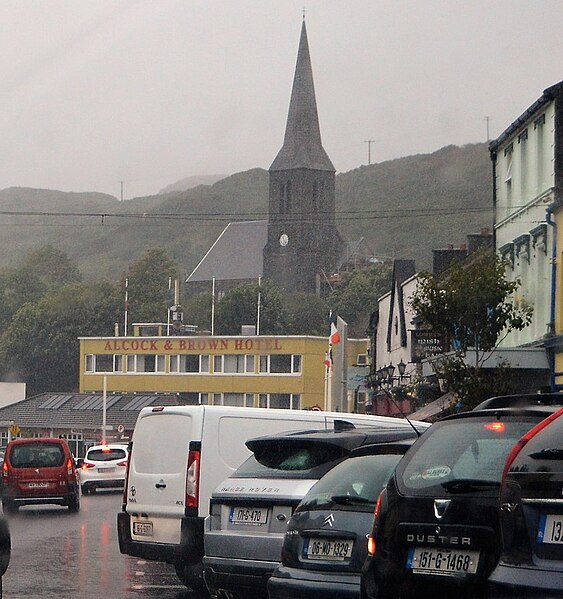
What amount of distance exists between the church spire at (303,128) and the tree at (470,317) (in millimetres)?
124559

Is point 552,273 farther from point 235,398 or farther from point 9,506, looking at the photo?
point 235,398

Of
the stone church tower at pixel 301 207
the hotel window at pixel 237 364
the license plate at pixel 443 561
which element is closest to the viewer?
the license plate at pixel 443 561

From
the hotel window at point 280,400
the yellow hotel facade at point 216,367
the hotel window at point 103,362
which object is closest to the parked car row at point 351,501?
the yellow hotel facade at point 216,367

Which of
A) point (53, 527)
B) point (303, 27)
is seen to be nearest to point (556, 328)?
point (53, 527)

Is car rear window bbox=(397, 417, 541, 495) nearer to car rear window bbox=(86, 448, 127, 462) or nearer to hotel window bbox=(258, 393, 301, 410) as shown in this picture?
car rear window bbox=(86, 448, 127, 462)

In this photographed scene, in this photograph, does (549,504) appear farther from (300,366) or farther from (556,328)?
(300,366)

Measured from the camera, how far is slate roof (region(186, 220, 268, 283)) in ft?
613

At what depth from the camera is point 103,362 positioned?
116938mm

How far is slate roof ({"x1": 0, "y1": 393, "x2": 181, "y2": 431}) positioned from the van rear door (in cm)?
8302

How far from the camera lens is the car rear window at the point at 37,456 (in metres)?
31.0

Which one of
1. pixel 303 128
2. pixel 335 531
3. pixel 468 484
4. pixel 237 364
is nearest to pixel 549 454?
pixel 468 484

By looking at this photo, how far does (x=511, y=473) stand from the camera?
6.52 metres

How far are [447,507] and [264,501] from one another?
3.84 metres

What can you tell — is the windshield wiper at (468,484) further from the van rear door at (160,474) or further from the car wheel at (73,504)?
the car wheel at (73,504)
